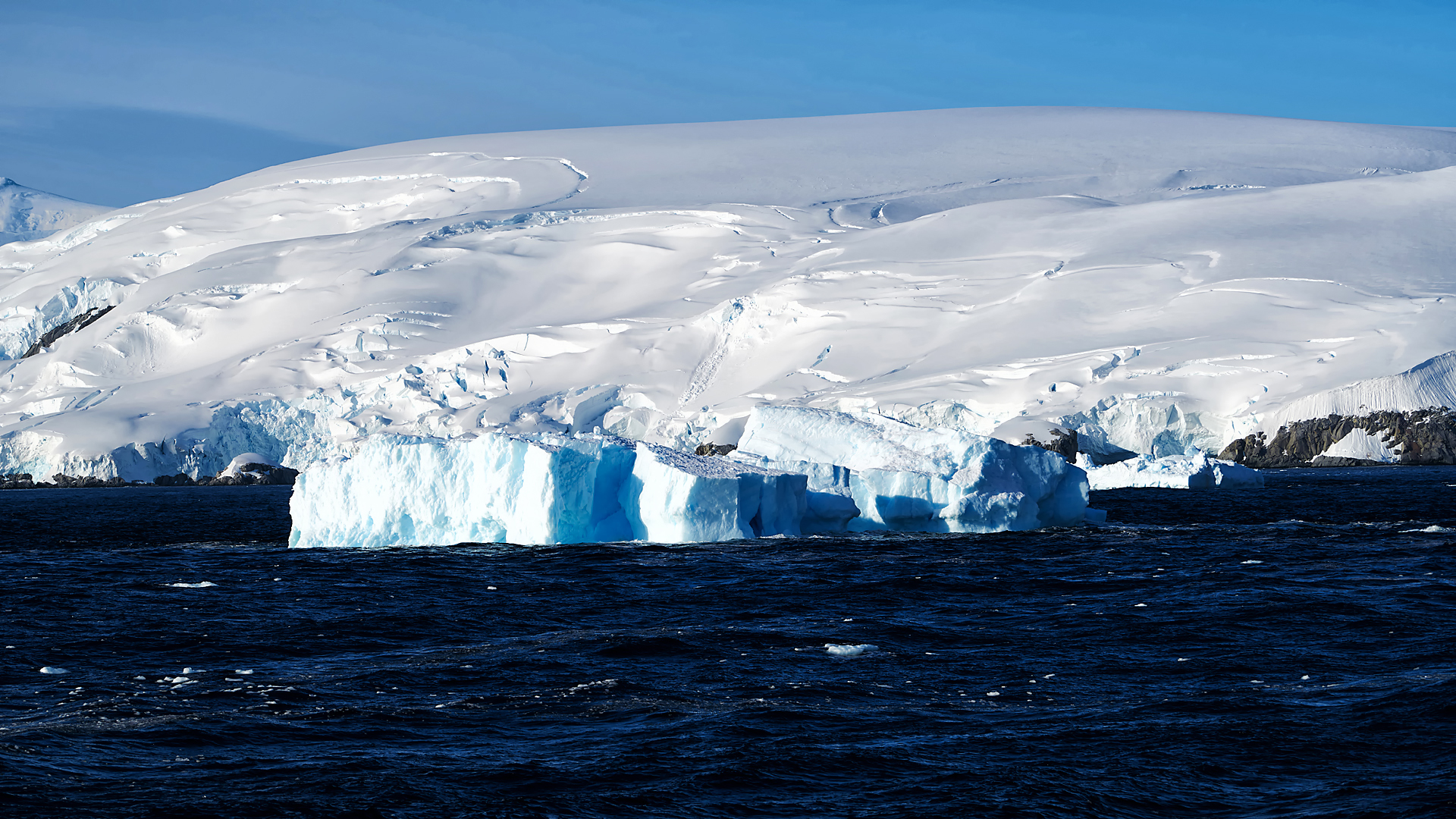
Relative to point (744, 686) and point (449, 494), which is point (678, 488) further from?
point (744, 686)

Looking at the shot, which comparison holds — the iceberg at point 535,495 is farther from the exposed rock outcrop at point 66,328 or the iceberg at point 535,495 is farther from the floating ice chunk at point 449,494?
the exposed rock outcrop at point 66,328

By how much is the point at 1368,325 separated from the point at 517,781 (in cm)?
6160

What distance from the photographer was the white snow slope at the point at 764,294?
63188 millimetres

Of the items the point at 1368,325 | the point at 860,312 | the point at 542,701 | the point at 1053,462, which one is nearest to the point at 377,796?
the point at 542,701

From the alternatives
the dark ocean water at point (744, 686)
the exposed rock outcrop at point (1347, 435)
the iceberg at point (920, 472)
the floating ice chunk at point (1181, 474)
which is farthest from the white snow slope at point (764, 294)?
the dark ocean water at point (744, 686)

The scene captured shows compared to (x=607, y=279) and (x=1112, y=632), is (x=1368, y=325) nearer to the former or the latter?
(x=607, y=279)

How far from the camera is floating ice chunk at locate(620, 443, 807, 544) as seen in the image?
23281mm

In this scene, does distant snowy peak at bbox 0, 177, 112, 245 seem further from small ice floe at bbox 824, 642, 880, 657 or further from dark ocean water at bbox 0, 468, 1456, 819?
small ice floe at bbox 824, 642, 880, 657

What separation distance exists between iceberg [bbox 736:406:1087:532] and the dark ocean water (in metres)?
4.38

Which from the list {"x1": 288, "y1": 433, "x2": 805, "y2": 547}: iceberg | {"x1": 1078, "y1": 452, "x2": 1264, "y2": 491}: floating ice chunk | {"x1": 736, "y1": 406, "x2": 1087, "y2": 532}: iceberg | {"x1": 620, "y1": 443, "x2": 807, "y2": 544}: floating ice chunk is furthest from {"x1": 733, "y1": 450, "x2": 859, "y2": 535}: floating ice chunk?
{"x1": 1078, "y1": 452, "x2": 1264, "y2": 491}: floating ice chunk

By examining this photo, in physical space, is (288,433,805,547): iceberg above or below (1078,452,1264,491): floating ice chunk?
below

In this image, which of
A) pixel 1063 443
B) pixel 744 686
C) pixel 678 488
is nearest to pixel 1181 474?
pixel 1063 443

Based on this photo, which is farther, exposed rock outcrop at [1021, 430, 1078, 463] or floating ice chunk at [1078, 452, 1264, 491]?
exposed rock outcrop at [1021, 430, 1078, 463]

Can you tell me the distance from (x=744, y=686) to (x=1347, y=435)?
180ft
